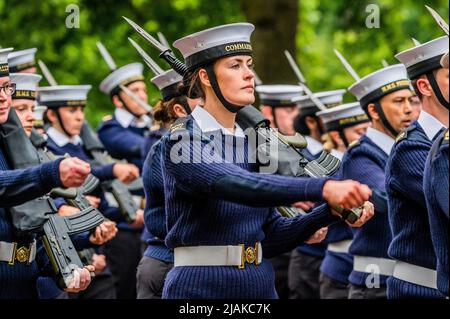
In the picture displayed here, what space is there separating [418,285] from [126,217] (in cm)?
454

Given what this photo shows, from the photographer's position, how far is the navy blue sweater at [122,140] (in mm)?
12188

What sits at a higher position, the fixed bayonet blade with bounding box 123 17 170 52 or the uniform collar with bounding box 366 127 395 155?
the fixed bayonet blade with bounding box 123 17 170 52

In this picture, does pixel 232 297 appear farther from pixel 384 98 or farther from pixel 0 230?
pixel 384 98

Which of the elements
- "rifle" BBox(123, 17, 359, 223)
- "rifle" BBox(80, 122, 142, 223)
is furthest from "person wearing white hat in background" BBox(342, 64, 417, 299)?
"rifle" BBox(80, 122, 142, 223)

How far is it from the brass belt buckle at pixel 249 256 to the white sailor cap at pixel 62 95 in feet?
16.5

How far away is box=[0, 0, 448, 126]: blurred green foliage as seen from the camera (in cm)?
1702

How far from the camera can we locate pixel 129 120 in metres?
12.6

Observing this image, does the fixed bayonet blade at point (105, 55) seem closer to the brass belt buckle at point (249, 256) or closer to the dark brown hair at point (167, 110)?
the dark brown hair at point (167, 110)

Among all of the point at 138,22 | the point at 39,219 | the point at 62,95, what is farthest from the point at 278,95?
the point at 138,22

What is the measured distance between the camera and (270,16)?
1479 cm

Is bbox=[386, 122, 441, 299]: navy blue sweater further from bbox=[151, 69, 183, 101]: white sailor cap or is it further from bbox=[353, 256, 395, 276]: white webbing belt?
bbox=[151, 69, 183, 101]: white sailor cap

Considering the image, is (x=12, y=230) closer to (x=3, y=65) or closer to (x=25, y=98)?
(x=3, y=65)

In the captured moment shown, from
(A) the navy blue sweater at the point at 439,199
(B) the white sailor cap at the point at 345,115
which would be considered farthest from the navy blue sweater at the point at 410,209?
(B) the white sailor cap at the point at 345,115

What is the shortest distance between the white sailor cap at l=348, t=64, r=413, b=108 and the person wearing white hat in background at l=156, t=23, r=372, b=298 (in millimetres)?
2455
